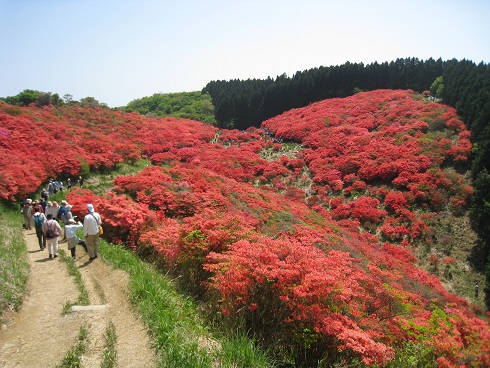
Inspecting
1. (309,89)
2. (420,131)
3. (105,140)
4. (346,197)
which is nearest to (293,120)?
(309,89)

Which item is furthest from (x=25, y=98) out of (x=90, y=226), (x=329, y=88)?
(x=329, y=88)

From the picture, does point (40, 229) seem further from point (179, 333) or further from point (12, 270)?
point (179, 333)

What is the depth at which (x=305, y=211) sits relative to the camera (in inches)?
888

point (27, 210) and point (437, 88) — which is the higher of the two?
point (437, 88)

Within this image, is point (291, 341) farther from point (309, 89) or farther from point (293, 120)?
point (309, 89)

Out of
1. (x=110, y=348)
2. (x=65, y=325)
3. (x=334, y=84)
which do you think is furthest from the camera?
(x=334, y=84)

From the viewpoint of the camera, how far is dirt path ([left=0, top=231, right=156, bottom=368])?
508 cm

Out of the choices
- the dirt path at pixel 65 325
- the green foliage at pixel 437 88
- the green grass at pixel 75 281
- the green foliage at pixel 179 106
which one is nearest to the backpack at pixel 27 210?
the green grass at pixel 75 281

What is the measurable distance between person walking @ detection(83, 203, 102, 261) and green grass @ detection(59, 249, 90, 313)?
1.99ft

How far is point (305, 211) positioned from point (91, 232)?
1583 cm

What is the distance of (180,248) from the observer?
8.66 metres

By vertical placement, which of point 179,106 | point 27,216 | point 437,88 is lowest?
point 27,216

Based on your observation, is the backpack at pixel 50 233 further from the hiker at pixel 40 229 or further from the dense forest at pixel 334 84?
the dense forest at pixel 334 84

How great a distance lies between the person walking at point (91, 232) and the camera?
369 inches
